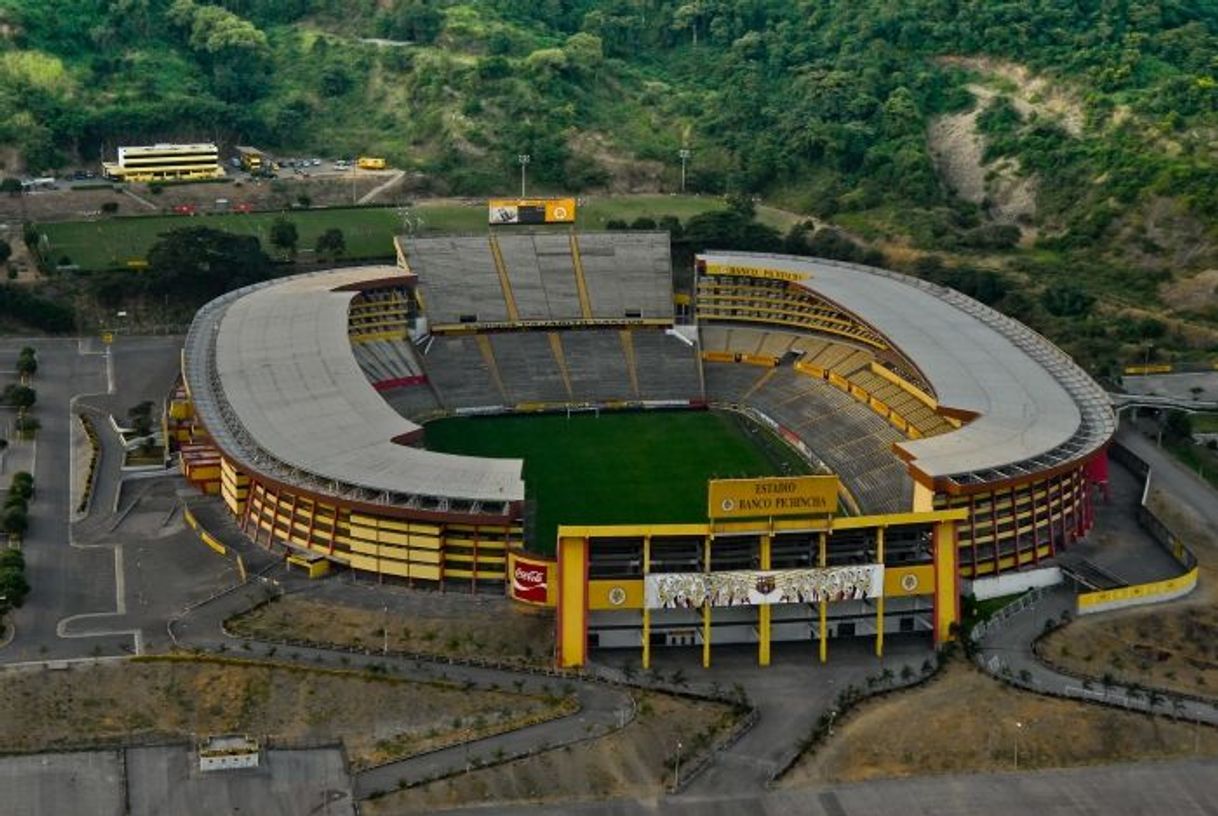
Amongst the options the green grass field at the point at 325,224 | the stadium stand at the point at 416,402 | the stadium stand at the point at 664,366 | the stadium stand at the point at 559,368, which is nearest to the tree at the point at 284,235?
the green grass field at the point at 325,224

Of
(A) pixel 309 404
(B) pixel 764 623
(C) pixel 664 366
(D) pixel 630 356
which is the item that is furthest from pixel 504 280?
(B) pixel 764 623

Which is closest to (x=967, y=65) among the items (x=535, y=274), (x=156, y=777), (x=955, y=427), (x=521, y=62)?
(x=521, y=62)

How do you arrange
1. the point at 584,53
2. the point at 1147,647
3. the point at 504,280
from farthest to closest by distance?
the point at 584,53 < the point at 504,280 < the point at 1147,647

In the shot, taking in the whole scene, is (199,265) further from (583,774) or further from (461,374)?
(583,774)

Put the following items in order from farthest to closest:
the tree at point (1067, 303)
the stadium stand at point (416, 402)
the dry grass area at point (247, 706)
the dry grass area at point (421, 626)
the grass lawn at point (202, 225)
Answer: the grass lawn at point (202, 225) < the tree at point (1067, 303) < the stadium stand at point (416, 402) < the dry grass area at point (421, 626) < the dry grass area at point (247, 706)

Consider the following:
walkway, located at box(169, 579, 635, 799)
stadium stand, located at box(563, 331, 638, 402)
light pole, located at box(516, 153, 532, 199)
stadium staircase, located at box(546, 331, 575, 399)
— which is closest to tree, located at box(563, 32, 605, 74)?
light pole, located at box(516, 153, 532, 199)

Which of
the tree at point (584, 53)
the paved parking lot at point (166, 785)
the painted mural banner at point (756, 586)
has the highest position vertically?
the tree at point (584, 53)

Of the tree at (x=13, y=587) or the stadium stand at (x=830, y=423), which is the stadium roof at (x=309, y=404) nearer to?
the tree at (x=13, y=587)

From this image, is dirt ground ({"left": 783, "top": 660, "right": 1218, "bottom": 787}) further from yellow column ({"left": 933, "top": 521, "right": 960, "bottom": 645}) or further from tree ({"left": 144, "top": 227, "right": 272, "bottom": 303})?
tree ({"left": 144, "top": 227, "right": 272, "bottom": 303})
